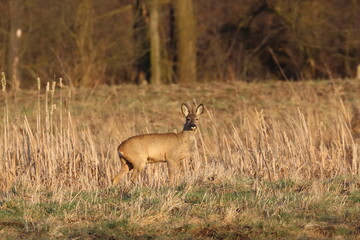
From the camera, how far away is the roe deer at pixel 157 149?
1122 centimetres

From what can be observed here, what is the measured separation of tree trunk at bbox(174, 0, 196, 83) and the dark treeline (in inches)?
1.2

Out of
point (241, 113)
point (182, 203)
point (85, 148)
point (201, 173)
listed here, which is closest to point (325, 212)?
point (182, 203)

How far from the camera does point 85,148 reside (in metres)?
12.2

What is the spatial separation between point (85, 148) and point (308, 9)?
58.6 ft

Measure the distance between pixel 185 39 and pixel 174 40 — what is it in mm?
450

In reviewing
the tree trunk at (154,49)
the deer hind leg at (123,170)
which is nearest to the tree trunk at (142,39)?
the tree trunk at (154,49)

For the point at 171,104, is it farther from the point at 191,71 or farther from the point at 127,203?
the point at 127,203

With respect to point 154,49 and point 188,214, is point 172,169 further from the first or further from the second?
point 154,49

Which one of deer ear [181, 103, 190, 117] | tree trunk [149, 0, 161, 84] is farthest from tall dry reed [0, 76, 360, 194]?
tree trunk [149, 0, 161, 84]

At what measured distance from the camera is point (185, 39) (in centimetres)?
2566

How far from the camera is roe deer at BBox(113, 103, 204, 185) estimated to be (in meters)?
11.2

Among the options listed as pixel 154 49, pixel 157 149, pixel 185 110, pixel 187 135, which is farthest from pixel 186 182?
pixel 154 49

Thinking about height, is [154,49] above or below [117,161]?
above

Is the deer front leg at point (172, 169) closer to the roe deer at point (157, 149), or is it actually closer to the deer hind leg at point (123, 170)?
the roe deer at point (157, 149)
